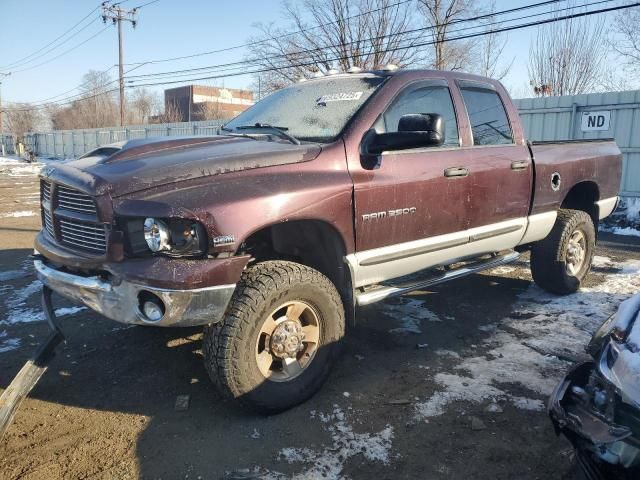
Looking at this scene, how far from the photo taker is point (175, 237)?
2.62 m

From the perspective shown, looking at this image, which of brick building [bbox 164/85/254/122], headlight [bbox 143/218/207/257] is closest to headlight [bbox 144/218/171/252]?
headlight [bbox 143/218/207/257]

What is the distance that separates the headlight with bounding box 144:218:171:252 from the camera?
2582 millimetres

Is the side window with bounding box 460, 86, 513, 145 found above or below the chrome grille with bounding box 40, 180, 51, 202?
above

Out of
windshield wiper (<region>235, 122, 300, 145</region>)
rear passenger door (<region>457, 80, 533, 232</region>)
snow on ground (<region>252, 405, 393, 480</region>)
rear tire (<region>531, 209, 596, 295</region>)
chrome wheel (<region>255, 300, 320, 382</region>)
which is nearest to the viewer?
snow on ground (<region>252, 405, 393, 480</region>)

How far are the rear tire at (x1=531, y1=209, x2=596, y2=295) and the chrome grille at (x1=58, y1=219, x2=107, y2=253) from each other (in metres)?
4.17

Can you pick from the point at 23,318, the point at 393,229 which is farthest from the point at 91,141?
the point at 393,229

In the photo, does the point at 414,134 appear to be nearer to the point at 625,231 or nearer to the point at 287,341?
the point at 287,341

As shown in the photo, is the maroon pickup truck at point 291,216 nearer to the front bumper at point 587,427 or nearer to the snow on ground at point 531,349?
the snow on ground at point 531,349

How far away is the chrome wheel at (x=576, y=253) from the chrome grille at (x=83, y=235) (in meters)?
4.44

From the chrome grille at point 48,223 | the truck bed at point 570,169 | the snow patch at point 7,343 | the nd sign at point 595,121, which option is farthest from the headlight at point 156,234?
the nd sign at point 595,121

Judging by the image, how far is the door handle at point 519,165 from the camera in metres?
4.33

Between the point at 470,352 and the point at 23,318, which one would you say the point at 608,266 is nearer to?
the point at 470,352

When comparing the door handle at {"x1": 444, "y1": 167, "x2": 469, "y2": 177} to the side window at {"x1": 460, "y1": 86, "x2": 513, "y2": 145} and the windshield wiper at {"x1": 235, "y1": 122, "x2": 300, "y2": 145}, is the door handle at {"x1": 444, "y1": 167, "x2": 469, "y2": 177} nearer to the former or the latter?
the side window at {"x1": 460, "y1": 86, "x2": 513, "y2": 145}

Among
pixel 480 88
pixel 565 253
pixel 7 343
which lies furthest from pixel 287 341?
pixel 565 253
